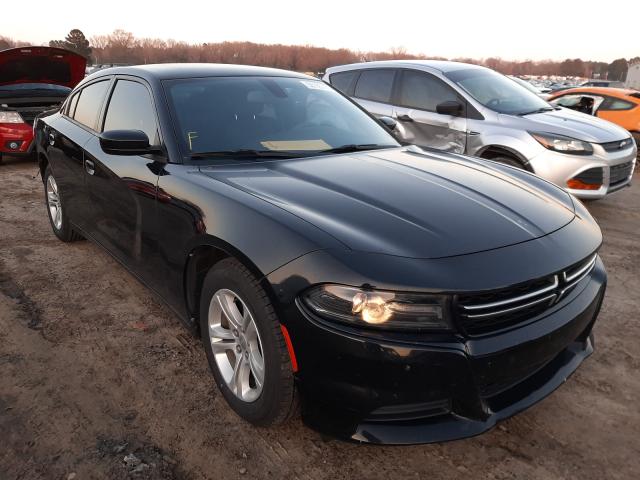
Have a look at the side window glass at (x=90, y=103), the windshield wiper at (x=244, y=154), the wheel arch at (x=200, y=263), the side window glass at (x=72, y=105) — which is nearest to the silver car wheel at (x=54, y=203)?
the side window glass at (x=72, y=105)

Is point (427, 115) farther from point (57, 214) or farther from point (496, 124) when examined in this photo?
point (57, 214)

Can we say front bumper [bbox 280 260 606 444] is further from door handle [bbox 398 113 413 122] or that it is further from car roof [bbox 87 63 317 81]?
door handle [bbox 398 113 413 122]

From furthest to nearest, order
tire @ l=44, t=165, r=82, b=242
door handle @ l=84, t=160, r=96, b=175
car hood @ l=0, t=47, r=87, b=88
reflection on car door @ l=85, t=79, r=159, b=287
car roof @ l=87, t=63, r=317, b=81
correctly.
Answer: car hood @ l=0, t=47, r=87, b=88, tire @ l=44, t=165, r=82, b=242, door handle @ l=84, t=160, r=96, b=175, car roof @ l=87, t=63, r=317, b=81, reflection on car door @ l=85, t=79, r=159, b=287

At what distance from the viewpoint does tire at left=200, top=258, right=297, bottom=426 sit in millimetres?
1879

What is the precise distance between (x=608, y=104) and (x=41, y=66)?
10987 millimetres

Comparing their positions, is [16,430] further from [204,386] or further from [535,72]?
[535,72]

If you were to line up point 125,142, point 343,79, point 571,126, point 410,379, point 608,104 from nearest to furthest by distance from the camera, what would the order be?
point 410,379 → point 125,142 → point 571,126 → point 343,79 → point 608,104

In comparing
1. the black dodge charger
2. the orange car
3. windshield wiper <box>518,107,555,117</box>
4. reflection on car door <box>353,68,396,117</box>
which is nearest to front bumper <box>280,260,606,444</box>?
the black dodge charger

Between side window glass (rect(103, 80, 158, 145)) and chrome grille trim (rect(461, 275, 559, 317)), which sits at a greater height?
side window glass (rect(103, 80, 158, 145))

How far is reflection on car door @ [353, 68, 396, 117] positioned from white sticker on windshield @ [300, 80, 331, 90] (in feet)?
9.24

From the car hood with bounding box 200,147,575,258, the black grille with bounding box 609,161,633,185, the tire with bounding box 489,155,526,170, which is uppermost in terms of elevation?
the car hood with bounding box 200,147,575,258

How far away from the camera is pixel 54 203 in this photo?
4.51 meters

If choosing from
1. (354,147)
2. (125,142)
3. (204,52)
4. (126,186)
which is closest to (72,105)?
(126,186)

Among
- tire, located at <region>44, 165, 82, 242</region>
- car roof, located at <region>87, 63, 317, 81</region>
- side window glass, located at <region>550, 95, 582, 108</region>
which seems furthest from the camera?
side window glass, located at <region>550, 95, 582, 108</region>
